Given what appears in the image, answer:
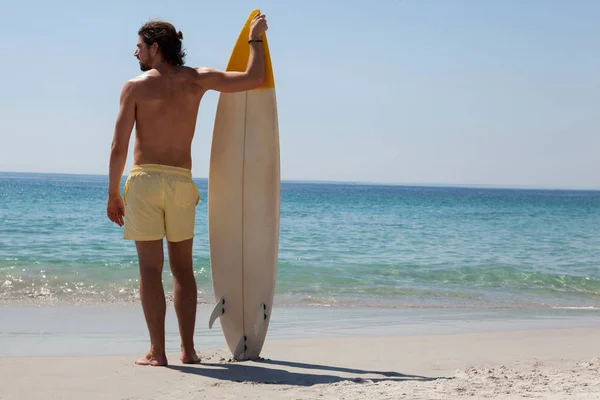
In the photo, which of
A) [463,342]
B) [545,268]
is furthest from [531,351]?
[545,268]

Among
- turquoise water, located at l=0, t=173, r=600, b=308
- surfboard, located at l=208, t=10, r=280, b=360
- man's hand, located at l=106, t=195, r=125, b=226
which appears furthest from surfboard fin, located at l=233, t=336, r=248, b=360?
turquoise water, located at l=0, t=173, r=600, b=308

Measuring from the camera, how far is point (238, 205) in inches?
148

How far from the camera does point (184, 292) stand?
3.43 meters

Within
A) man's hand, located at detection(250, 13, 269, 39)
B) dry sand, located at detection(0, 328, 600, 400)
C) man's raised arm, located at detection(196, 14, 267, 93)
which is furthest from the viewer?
man's hand, located at detection(250, 13, 269, 39)

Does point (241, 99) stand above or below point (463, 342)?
above

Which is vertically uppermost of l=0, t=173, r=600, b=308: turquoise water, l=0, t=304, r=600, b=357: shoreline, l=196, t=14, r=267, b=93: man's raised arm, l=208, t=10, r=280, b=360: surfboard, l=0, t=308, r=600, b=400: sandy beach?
l=196, t=14, r=267, b=93: man's raised arm

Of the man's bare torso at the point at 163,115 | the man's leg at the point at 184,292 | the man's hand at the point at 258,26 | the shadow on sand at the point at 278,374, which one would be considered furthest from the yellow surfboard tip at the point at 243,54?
the shadow on sand at the point at 278,374

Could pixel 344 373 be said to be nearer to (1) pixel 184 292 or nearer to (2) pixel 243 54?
(1) pixel 184 292

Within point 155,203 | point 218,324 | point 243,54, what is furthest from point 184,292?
point 218,324

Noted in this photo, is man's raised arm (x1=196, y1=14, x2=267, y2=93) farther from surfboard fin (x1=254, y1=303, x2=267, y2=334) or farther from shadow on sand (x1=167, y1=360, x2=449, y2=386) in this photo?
shadow on sand (x1=167, y1=360, x2=449, y2=386)

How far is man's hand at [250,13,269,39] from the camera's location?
11.6 ft

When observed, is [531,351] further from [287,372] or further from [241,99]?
[241,99]

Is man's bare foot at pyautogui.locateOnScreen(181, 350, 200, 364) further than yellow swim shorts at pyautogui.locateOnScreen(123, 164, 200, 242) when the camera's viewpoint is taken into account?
Yes

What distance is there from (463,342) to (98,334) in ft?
7.08
